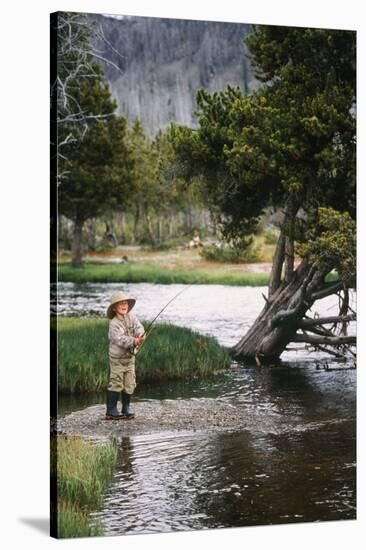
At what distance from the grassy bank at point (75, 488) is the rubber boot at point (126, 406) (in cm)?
50

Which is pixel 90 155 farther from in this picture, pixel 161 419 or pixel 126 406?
pixel 161 419

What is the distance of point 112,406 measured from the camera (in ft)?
32.0

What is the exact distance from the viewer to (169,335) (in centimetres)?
1001

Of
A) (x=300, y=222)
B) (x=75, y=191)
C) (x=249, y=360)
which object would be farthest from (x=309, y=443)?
(x=75, y=191)

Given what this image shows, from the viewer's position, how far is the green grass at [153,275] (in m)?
9.64

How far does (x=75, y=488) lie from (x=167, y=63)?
123 inches

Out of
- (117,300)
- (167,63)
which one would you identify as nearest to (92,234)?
(117,300)

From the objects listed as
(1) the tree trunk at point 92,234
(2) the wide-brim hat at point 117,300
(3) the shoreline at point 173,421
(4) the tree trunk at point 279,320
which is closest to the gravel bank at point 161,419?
(3) the shoreline at point 173,421

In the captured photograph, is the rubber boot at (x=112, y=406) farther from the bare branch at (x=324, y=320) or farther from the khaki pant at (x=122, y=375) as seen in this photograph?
the bare branch at (x=324, y=320)

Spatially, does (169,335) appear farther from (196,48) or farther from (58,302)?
(196,48)

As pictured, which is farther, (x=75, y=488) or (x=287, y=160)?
(x=287, y=160)

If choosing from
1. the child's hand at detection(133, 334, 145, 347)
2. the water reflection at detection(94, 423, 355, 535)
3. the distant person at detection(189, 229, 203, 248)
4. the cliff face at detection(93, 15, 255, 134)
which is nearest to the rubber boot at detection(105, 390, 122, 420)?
the water reflection at detection(94, 423, 355, 535)

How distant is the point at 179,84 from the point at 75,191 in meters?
1.28
